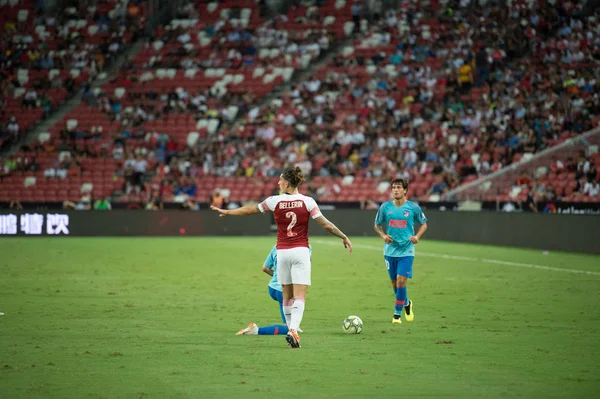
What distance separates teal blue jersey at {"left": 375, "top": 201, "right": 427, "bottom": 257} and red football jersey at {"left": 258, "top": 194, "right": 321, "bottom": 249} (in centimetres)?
299

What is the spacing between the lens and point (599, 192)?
110ft

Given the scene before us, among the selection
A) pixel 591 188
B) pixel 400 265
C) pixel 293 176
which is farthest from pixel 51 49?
pixel 293 176

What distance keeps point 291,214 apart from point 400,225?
133 inches

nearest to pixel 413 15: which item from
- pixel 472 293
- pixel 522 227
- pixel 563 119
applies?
pixel 563 119

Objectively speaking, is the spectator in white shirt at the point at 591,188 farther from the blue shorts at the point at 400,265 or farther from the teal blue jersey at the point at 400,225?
the blue shorts at the point at 400,265

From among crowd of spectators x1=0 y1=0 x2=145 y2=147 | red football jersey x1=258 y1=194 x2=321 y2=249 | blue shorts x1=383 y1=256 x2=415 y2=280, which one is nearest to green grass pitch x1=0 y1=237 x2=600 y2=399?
blue shorts x1=383 y1=256 x2=415 y2=280

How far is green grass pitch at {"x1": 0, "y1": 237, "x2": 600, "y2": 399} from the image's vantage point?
9.18 meters

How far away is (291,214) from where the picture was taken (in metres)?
11.4

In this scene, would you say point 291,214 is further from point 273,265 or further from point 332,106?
point 332,106

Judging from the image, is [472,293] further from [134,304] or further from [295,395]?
[295,395]

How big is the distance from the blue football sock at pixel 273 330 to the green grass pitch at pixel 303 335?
0.33 m

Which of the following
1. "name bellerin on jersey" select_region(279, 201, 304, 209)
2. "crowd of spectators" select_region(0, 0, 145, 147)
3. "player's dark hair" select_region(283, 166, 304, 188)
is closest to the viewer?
"player's dark hair" select_region(283, 166, 304, 188)

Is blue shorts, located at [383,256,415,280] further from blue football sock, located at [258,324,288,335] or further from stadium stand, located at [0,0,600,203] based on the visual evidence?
stadium stand, located at [0,0,600,203]

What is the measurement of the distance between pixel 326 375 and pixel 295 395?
1039 mm
